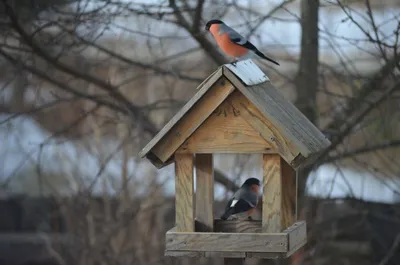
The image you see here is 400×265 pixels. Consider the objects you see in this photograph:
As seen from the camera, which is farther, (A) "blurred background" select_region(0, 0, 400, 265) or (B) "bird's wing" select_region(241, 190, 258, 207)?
(A) "blurred background" select_region(0, 0, 400, 265)

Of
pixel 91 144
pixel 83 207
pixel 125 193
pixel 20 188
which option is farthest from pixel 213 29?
pixel 20 188

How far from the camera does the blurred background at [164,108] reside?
5172 mm

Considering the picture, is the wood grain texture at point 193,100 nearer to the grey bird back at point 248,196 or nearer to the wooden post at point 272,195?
the wooden post at point 272,195

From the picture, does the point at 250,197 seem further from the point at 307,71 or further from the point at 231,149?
the point at 307,71

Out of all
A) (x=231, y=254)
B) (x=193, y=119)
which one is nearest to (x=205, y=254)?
(x=231, y=254)

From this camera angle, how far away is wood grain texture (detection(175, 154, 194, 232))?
3.15 m

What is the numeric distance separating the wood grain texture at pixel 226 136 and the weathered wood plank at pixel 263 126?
0.02 meters

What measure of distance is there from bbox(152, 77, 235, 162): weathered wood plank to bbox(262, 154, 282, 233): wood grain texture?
0.32 meters

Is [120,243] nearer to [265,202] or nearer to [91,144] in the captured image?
[91,144]

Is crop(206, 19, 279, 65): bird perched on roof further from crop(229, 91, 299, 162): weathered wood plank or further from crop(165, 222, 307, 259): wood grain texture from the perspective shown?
crop(165, 222, 307, 259): wood grain texture

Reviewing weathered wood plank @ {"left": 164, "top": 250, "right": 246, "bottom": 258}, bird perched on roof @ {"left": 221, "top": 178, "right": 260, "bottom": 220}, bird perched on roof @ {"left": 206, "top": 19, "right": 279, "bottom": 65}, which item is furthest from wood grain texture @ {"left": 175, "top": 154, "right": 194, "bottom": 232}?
bird perched on roof @ {"left": 206, "top": 19, "right": 279, "bottom": 65}

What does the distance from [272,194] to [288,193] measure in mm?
329

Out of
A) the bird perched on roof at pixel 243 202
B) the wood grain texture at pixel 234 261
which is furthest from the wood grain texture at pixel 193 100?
the wood grain texture at pixel 234 261

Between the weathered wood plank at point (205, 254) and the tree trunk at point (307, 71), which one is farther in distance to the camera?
the tree trunk at point (307, 71)
